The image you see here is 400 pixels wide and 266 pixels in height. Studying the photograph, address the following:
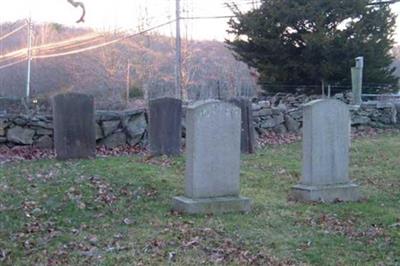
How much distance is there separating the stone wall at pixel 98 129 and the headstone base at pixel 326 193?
6.70 metres

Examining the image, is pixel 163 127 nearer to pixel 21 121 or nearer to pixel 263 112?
pixel 21 121

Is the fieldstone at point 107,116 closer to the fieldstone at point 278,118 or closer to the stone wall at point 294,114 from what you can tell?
the stone wall at point 294,114

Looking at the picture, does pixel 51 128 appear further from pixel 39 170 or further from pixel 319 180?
pixel 319 180

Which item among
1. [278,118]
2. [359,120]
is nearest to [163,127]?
[278,118]

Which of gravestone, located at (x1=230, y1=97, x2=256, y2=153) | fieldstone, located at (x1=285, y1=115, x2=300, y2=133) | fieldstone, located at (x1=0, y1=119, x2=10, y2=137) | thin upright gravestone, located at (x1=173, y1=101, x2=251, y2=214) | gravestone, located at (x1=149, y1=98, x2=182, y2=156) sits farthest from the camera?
fieldstone, located at (x1=285, y1=115, x2=300, y2=133)

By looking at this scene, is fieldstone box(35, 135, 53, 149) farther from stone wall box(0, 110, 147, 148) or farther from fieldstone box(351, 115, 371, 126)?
fieldstone box(351, 115, 371, 126)

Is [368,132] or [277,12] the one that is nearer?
[368,132]

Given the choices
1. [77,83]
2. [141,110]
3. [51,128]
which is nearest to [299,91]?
[141,110]

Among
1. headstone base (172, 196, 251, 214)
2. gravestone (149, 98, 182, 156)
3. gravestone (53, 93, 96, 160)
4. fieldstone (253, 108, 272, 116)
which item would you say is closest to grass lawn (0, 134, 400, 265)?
headstone base (172, 196, 251, 214)

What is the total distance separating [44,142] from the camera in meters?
14.4

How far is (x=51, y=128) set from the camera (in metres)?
14.4

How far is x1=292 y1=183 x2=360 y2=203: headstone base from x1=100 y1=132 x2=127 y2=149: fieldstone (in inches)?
262

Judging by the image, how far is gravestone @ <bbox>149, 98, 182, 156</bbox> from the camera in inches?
522

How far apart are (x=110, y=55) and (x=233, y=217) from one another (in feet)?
116
